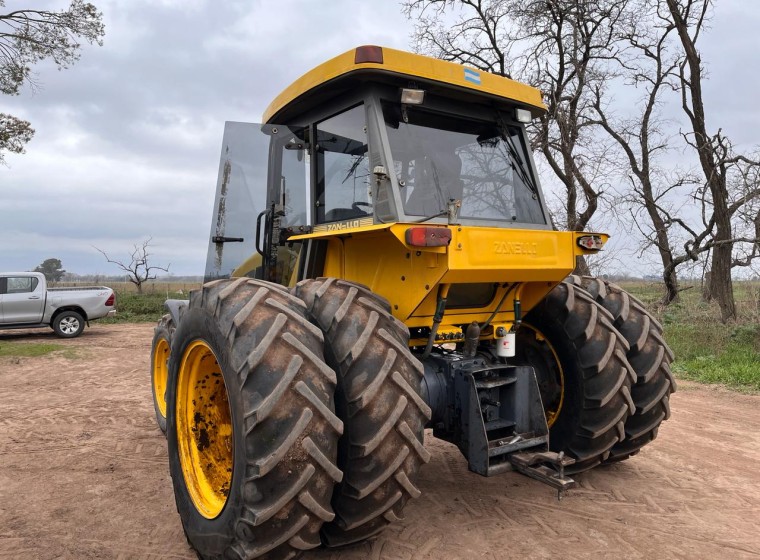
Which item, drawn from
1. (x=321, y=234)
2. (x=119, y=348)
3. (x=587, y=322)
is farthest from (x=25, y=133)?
(x=587, y=322)

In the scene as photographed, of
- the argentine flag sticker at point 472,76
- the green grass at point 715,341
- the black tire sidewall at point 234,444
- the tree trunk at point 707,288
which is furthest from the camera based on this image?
the tree trunk at point 707,288

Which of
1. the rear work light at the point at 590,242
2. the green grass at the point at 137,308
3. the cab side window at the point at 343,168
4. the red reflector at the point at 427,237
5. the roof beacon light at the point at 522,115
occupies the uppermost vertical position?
the roof beacon light at the point at 522,115

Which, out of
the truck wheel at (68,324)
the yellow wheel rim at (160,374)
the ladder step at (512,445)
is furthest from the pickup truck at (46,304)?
the ladder step at (512,445)

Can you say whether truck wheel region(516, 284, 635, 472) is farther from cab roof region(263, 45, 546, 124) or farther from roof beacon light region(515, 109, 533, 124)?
cab roof region(263, 45, 546, 124)

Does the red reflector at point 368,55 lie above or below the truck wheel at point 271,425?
above

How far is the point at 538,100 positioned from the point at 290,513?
2.99 meters

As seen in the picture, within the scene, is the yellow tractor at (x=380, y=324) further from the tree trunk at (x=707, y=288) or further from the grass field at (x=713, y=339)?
the tree trunk at (x=707, y=288)

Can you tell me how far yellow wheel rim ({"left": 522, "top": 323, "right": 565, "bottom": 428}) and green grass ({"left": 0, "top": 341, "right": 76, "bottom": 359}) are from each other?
10297 millimetres

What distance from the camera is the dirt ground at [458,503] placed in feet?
10.6

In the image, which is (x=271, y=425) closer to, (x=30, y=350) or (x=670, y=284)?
(x=30, y=350)

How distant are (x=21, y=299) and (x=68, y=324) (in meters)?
1.28

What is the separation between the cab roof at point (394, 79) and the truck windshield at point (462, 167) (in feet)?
0.61

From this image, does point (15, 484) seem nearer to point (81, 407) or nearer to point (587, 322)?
point (81, 407)

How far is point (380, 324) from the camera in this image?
Answer: 2840 mm
